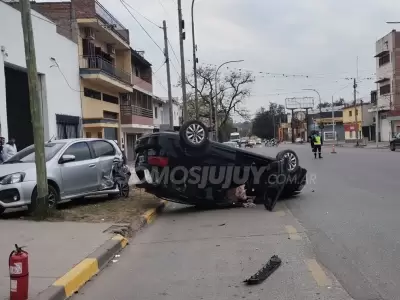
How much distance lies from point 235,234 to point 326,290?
3.16m

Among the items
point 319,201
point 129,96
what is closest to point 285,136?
point 129,96

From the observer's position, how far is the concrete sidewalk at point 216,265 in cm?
500

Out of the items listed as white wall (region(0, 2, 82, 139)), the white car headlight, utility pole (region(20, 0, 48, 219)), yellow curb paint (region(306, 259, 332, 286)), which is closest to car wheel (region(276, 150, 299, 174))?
utility pole (region(20, 0, 48, 219))

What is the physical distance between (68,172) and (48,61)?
43.3 ft

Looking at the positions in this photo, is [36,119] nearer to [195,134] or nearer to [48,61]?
[195,134]

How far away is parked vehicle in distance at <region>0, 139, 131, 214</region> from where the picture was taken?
30.4 ft

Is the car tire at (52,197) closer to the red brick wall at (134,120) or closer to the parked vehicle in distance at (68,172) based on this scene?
the parked vehicle in distance at (68,172)

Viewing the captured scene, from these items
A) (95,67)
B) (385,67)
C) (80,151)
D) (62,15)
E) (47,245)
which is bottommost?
(47,245)

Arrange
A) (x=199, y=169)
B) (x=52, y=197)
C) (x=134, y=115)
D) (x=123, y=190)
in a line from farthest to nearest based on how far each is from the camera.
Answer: (x=134, y=115) → (x=123, y=190) → (x=199, y=169) → (x=52, y=197)

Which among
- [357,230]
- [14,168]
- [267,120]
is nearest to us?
[357,230]

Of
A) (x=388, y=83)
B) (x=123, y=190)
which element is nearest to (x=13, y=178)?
(x=123, y=190)

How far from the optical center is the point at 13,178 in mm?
9273

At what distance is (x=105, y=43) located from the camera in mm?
35469

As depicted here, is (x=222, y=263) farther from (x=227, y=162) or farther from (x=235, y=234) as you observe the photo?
(x=227, y=162)
